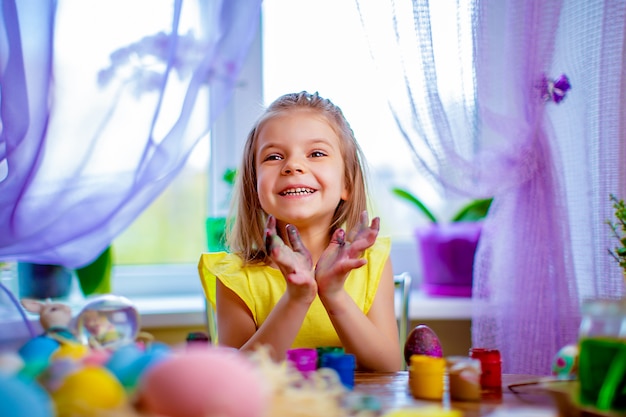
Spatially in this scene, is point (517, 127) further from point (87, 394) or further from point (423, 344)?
point (87, 394)

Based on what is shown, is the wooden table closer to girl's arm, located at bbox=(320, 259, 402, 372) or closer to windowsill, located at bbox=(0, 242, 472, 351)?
girl's arm, located at bbox=(320, 259, 402, 372)

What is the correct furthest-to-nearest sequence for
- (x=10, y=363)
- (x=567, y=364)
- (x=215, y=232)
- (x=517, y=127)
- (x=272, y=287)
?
(x=215, y=232)
(x=517, y=127)
(x=272, y=287)
(x=567, y=364)
(x=10, y=363)

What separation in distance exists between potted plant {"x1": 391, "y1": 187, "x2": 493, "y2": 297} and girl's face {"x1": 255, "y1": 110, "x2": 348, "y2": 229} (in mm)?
740

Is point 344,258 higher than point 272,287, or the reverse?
point 344,258

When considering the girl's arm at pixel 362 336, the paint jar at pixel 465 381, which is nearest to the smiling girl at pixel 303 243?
the girl's arm at pixel 362 336

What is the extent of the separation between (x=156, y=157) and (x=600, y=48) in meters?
1.18

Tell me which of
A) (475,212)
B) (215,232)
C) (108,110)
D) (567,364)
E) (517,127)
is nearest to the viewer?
(567,364)

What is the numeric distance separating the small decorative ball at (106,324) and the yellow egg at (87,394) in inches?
8.8

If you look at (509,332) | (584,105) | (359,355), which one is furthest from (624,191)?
(359,355)

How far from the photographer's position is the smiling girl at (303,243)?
51.8 inches

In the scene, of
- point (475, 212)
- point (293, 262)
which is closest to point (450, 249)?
point (475, 212)

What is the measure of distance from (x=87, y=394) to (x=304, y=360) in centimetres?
40

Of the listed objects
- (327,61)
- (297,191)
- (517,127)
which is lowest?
(297,191)

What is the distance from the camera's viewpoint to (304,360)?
944 millimetres
